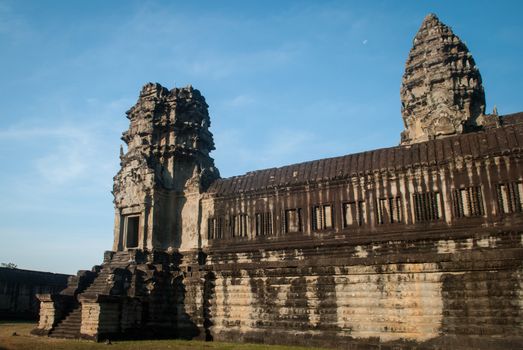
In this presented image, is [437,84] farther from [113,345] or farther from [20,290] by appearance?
[20,290]

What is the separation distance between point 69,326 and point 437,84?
91.9 ft

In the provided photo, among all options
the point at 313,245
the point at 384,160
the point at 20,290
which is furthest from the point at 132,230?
Result: the point at 384,160

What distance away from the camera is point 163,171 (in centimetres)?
2816

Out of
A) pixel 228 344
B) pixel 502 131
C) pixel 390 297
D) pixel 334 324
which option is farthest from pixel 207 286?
pixel 502 131

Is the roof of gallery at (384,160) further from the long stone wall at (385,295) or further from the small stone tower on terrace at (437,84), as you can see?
the small stone tower on terrace at (437,84)

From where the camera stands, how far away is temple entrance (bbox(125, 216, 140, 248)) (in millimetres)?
27453

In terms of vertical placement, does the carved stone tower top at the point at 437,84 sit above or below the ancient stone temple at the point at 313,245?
above

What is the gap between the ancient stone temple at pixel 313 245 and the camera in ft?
51.5

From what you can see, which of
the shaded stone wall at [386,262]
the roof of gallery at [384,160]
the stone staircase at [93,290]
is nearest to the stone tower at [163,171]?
the stone staircase at [93,290]

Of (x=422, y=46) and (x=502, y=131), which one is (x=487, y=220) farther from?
(x=422, y=46)

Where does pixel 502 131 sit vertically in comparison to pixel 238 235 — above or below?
above

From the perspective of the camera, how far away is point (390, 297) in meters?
16.5

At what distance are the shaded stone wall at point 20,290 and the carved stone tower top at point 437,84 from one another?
30216 mm

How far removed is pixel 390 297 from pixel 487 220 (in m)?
5.52
